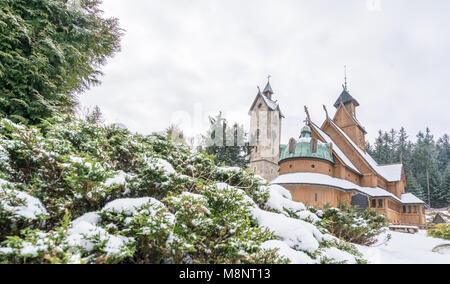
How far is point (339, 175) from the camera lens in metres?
22.9

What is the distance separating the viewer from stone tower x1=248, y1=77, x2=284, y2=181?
35781 millimetres

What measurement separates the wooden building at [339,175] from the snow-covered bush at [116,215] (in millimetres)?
17045

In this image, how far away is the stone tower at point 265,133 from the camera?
3578 centimetres

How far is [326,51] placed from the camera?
782 cm

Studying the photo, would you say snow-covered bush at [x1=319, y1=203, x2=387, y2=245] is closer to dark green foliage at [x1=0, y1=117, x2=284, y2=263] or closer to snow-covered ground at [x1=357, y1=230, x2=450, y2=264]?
snow-covered ground at [x1=357, y1=230, x2=450, y2=264]

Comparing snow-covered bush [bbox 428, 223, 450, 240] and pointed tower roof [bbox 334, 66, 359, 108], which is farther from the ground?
pointed tower roof [bbox 334, 66, 359, 108]

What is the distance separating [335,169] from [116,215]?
77.2 ft

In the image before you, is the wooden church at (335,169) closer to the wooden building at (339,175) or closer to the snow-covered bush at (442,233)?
the wooden building at (339,175)

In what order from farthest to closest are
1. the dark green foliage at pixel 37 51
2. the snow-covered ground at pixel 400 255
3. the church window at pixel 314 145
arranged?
the church window at pixel 314 145 < the dark green foliage at pixel 37 51 < the snow-covered ground at pixel 400 255

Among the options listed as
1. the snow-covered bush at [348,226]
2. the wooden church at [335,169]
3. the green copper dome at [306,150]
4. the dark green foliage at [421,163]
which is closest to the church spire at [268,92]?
the wooden church at [335,169]

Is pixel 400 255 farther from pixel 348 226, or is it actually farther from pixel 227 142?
pixel 227 142

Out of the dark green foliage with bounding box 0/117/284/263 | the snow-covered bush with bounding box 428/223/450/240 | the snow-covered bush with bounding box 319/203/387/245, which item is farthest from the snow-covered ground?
the snow-covered bush with bounding box 428/223/450/240

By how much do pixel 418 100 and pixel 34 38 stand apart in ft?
38.9

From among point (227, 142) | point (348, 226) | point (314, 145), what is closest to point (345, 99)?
point (314, 145)
